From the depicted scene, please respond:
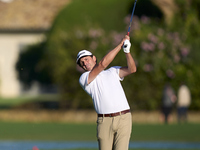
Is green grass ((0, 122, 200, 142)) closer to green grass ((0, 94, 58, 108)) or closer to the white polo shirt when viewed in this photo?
the white polo shirt

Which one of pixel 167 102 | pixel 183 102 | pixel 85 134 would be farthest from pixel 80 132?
pixel 183 102

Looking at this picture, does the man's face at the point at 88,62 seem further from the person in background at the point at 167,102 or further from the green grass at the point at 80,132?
the person in background at the point at 167,102

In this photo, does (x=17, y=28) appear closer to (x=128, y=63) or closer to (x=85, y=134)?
(x=85, y=134)

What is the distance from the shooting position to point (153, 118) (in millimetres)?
25828

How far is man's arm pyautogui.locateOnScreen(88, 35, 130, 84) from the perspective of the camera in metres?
9.05

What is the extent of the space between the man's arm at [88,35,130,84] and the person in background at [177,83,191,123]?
1623 cm

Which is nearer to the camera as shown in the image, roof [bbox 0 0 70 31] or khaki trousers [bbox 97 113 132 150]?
khaki trousers [bbox 97 113 132 150]

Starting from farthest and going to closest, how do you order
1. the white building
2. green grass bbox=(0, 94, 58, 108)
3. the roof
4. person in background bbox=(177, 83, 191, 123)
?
the white building → the roof → green grass bbox=(0, 94, 58, 108) → person in background bbox=(177, 83, 191, 123)

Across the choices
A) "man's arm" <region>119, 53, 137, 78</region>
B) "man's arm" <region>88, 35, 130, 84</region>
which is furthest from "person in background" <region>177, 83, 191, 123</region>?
"man's arm" <region>88, 35, 130, 84</region>

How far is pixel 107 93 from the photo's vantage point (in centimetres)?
933

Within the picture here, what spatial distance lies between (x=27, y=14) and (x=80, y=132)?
3602 cm

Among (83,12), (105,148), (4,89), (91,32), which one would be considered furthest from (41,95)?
(105,148)

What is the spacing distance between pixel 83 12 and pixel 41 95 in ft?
75.3

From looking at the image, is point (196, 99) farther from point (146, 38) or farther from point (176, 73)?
point (146, 38)
